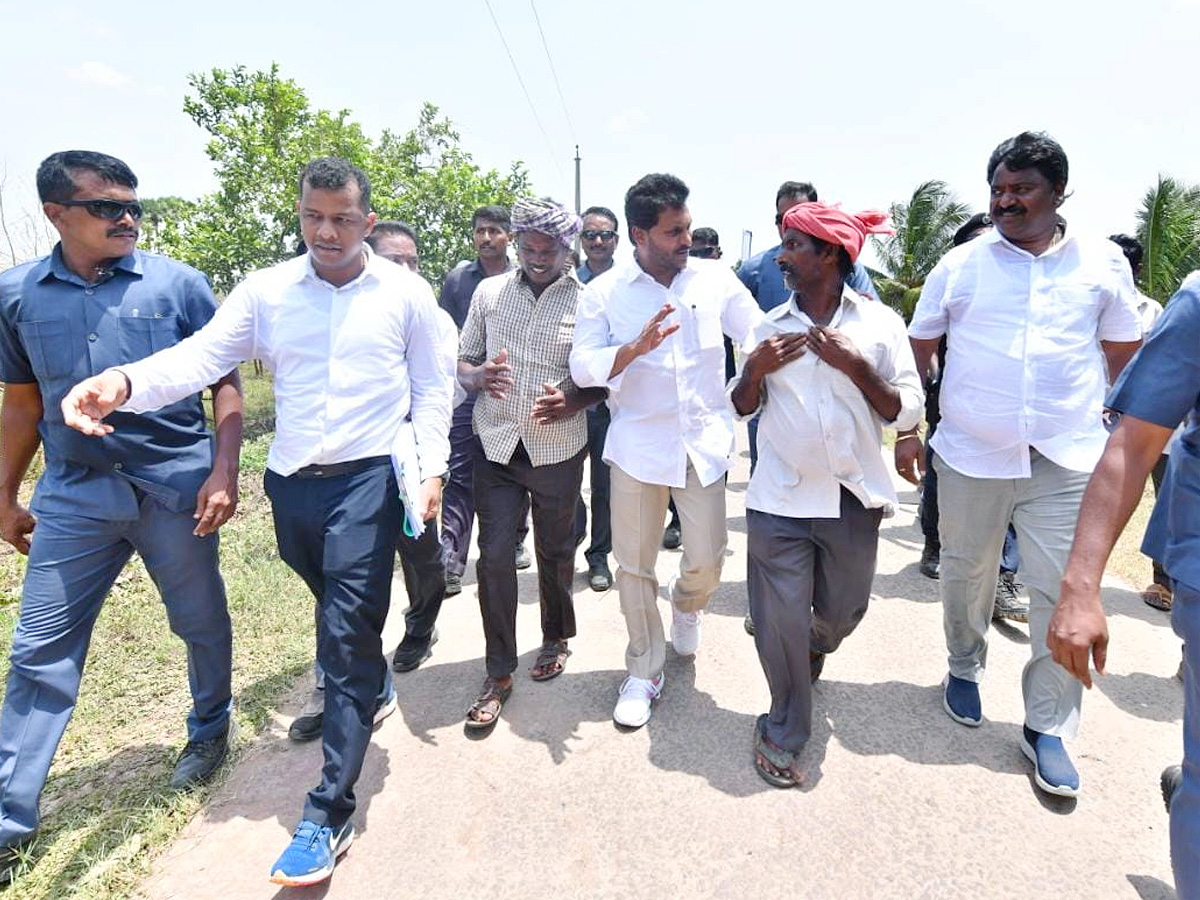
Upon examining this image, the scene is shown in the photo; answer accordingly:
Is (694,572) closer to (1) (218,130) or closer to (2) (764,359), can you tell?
(2) (764,359)

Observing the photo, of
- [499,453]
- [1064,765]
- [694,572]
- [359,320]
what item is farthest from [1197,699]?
[359,320]

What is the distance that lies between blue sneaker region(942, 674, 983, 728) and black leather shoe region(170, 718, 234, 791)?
9.74 feet

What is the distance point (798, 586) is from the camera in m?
2.62

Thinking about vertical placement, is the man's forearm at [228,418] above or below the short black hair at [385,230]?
below

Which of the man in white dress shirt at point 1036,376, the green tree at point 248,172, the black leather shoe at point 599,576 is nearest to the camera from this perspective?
the man in white dress shirt at point 1036,376

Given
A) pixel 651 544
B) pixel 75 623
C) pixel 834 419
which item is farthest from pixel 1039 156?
A: pixel 75 623

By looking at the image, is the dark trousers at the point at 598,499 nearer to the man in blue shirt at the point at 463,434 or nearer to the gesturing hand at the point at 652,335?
the man in blue shirt at the point at 463,434

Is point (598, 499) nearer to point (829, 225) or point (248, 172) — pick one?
point (829, 225)

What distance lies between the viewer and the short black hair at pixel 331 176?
2.38 metres

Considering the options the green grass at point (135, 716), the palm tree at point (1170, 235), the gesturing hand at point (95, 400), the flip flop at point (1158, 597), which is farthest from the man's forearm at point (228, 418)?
the palm tree at point (1170, 235)

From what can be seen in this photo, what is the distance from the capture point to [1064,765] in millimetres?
2479

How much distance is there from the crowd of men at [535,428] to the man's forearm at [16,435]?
0.01 m

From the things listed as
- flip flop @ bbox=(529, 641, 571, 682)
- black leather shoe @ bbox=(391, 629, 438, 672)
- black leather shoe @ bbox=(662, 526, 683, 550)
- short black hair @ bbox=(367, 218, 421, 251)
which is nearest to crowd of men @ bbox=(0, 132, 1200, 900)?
flip flop @ bbox=(529, 641, 571, 682)

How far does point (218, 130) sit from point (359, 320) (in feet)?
49.8
